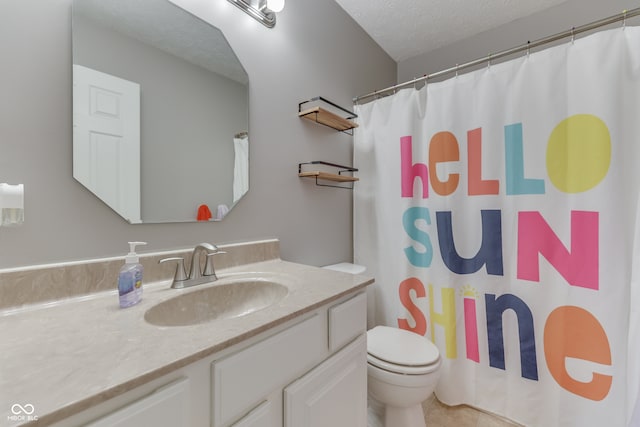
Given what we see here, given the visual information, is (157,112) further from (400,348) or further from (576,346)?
(576,346)

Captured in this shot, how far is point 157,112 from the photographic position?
951mm

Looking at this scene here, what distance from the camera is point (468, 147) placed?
4.81ft

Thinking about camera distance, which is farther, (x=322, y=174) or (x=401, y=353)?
(x=322, y=174)

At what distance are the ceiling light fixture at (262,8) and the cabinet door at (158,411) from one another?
4.64ft

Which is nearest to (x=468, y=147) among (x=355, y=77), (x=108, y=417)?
(x=355, y=77)

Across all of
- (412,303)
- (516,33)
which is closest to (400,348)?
(412,303)

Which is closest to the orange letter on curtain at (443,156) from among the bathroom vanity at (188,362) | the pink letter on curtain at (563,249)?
the pink letter on curtain at (563,249)

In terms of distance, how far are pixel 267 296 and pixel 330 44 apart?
1.58 meters

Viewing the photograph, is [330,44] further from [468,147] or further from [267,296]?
[267,296]

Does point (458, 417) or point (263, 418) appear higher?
point (263, 418)

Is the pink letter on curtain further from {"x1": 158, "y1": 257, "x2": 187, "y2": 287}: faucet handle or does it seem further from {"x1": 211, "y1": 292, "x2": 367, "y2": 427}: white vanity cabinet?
{"x1": 158, "y1": 257, "x2": 187, "y2": 287}: faucet handle

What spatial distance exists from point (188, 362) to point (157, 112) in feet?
2.84

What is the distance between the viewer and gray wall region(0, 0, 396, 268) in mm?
703

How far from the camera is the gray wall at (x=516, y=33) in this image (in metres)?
1.63
